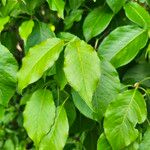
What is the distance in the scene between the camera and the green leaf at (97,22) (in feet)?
3.60

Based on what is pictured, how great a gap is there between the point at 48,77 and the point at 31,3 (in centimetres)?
22

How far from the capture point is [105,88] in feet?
3.14

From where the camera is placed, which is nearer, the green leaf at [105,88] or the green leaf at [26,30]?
the green leaf at [105,88]

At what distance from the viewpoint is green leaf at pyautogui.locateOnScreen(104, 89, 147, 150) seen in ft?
3.07

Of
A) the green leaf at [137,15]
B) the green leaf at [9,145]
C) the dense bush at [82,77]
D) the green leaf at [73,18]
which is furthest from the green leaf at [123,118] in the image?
the green leaf at [9,145]

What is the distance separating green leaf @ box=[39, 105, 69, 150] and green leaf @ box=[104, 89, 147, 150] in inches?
4.3

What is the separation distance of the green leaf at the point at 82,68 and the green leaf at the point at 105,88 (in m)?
0.09

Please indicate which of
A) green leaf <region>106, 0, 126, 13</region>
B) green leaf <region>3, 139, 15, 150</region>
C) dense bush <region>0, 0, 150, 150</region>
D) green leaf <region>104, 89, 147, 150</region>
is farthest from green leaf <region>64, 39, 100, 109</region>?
green leaf <region>3, 139, 15, 150</region>

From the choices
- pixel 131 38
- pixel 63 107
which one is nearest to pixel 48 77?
pixel 63 107

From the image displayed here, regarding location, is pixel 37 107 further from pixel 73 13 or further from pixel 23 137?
pixel 23 137

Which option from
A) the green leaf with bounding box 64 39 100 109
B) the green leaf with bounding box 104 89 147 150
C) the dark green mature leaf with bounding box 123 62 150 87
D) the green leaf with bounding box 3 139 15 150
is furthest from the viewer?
the green leaf with bounding box 3 139 15 150

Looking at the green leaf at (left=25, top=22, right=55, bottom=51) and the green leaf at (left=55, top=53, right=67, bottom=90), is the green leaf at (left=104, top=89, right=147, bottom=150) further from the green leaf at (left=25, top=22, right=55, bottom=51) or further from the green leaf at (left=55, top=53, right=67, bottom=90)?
the green leaf at (left=25, top=22, right=55, bottom=51)

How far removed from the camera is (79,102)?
40.0 inches

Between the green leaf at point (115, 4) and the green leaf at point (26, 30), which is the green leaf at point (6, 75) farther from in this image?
the green leaf at point (115, 4)
